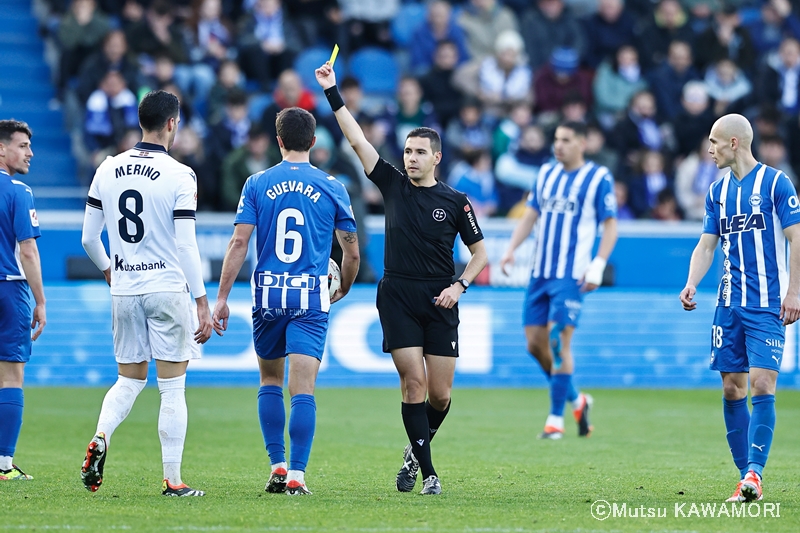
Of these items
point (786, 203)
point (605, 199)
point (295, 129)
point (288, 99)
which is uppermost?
point (288, 99)

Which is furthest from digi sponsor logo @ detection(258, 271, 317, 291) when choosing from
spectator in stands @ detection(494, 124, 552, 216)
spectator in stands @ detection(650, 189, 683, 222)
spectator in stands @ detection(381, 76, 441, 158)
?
spectator in stands @ detection(650, 189, 683, 222)

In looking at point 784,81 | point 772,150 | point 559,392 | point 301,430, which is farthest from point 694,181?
point 301,430

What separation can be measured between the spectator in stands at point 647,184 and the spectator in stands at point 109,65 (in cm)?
774

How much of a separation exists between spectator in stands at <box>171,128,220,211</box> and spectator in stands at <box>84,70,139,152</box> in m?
0.75

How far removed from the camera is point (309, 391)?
7238 millimetres

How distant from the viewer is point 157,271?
23.2 feet

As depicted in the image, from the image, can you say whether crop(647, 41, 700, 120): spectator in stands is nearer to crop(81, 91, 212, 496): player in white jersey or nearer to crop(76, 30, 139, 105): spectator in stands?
crop(76, 30, 139, 105): spectator in stands

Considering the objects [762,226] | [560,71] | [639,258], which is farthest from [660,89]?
[762,226]

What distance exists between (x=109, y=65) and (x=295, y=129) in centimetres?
1157

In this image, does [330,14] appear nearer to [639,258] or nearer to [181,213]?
[639,258]

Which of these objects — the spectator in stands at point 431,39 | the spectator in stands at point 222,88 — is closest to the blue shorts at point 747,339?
the spectator in stands at point 222,88

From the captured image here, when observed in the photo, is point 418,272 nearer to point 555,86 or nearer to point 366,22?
point 555,86

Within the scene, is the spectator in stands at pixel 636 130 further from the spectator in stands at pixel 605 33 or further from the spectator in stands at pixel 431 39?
the spectator in stands at pixel 431 39

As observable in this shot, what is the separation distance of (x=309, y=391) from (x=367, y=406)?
6.03 metres
